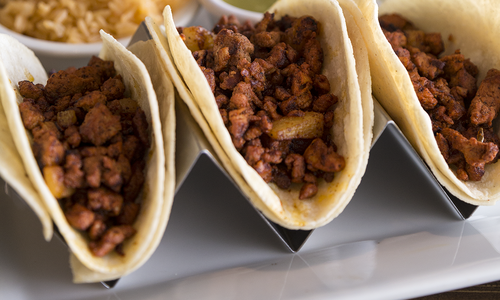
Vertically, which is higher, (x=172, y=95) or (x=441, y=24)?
(x=441, y=24)

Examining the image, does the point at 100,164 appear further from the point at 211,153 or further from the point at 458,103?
the point at 458,103

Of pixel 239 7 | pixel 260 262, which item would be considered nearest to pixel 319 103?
pixel 260 262

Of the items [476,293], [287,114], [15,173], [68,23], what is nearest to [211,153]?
[287,114]

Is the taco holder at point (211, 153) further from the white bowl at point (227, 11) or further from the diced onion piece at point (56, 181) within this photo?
the white bowl at point (227, 11)

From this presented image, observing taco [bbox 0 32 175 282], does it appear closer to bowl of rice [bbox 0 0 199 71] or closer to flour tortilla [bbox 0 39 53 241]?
flour tortilla [bbox 0 39 53 241]

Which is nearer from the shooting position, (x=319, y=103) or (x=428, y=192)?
→ (x=319, y=103)

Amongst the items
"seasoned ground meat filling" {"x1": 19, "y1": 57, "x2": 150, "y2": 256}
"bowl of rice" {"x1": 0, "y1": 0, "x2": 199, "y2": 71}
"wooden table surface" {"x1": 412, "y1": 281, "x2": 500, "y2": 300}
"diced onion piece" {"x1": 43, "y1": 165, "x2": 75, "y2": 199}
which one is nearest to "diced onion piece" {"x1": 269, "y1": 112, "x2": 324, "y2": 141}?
"seasoned ground meat filling" {"x1": 19, "y1": 57, "x2": 150, "y2": 256}

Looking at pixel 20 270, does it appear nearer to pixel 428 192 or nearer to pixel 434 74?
pixel 428 192

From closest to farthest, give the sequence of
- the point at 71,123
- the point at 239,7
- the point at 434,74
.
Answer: the point at 71,123, the point at 434,74, the point at 239,7
